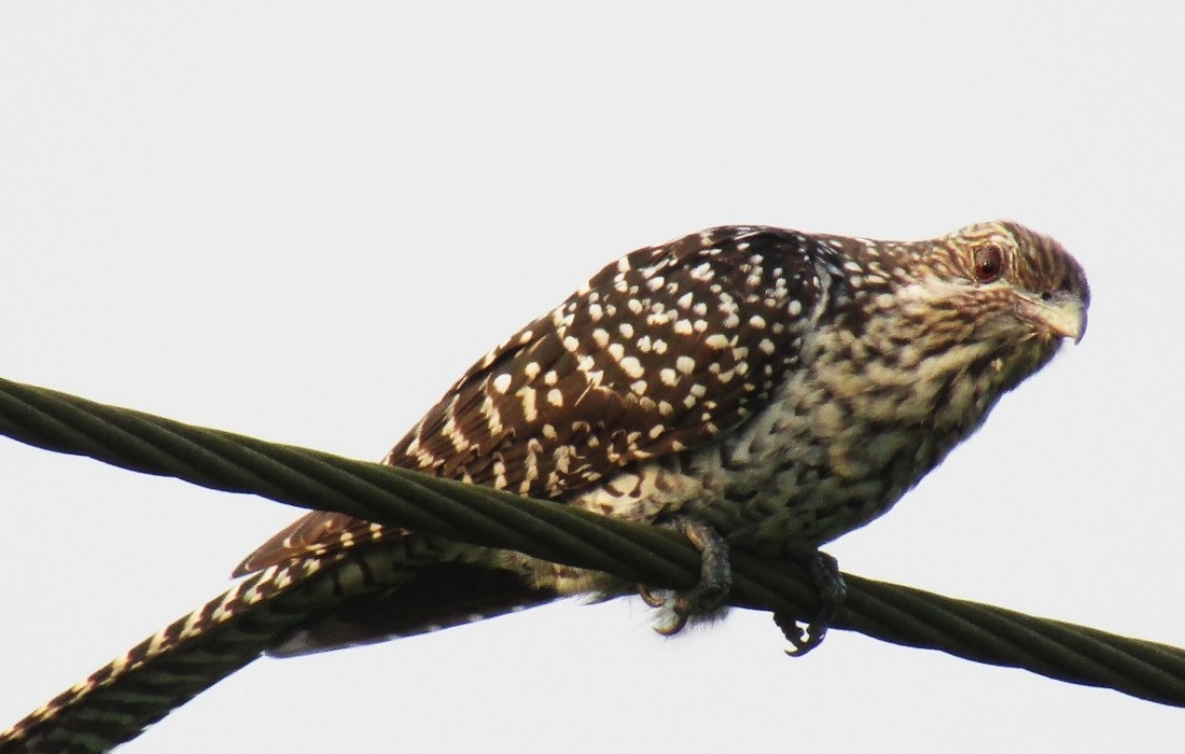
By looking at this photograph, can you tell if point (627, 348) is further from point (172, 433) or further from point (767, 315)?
point (172, 433)

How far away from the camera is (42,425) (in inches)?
137

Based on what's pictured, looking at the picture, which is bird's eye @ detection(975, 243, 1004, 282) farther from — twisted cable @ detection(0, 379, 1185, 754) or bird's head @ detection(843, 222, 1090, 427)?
twisted cable @ detection(0, 379, 1185, 754)

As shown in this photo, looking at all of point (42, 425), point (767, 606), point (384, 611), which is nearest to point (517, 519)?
point (42, 425)

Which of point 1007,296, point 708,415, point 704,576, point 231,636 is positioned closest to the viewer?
point 704,576

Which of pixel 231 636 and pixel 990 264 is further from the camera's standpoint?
pixel 990 264

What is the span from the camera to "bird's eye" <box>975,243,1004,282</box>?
6234mm

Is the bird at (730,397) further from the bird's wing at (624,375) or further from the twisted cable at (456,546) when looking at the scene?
the twisted cable at (456,546)

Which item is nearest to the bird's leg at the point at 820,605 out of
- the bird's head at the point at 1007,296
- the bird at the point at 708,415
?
the bird at the point at 708,415

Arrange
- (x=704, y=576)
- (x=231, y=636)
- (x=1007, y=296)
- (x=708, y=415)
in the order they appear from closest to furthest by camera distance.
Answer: (x=704, y=576), (x=708, y=415), (x=231, y=636), (x=1007, y=296)

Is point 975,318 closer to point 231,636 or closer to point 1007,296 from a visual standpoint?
point 1007,296

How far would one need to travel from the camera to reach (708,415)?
578 centimetres

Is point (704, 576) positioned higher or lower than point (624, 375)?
lower

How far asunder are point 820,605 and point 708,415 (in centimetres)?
69

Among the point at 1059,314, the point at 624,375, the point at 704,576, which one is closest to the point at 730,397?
the point at 624,375
